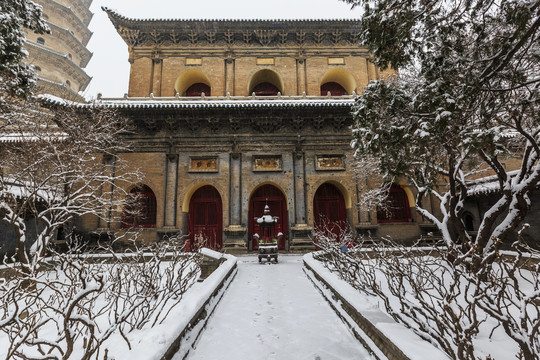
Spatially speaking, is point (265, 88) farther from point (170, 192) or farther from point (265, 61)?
point (170, 192)

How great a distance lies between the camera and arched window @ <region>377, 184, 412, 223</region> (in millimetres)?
13719

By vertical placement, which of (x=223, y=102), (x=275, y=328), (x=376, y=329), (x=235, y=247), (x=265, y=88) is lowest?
(x=275, y=328)

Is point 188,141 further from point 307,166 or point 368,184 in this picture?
point 368,184

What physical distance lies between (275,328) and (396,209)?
11321 millimetres

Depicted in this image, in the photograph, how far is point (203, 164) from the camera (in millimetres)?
13547

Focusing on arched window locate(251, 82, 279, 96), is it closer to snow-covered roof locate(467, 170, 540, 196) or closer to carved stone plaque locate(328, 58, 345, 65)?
carved stone plaque locate(328, 58, 345, 65)

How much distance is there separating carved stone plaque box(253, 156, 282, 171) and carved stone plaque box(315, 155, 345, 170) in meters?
1.85

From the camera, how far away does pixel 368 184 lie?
13.5 meters

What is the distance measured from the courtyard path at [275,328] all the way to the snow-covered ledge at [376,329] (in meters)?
0.17

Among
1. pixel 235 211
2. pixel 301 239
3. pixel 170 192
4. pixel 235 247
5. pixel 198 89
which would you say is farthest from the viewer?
pixel 198 89

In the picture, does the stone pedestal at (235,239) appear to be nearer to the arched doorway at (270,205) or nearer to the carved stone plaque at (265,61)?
the arched doorway at (270,205)

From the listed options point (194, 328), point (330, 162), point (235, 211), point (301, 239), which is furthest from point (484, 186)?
point (194, 328)

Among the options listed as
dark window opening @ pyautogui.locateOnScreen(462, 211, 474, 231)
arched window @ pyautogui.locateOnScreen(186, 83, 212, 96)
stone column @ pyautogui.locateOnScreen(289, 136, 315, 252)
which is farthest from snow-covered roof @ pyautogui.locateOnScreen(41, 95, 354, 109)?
dark window opening @ pyautogui.locateOnScreen(462, 211, 474, 231)

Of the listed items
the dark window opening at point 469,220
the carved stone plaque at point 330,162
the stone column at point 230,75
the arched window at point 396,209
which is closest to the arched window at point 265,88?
the stone column at point 230,75
